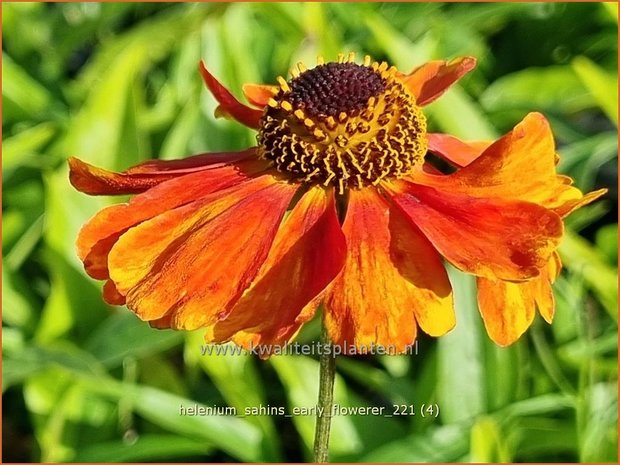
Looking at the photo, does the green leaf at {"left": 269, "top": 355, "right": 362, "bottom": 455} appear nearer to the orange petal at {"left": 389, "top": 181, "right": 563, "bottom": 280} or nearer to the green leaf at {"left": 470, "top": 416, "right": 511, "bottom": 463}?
the green leaf at {"left": 470, "top": 416, "right": 511, "bottom": 463}

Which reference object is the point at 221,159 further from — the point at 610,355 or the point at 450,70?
the point at 610,355

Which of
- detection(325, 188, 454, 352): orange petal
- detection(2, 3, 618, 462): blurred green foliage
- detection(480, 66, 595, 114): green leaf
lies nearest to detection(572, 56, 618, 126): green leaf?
detection(2, 3, 618, 462): blurred green foliage

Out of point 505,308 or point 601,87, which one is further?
point 601,87

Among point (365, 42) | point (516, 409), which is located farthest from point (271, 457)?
point (365, 42)

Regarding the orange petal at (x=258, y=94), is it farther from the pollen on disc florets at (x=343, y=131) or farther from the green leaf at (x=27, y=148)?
the green leaf at (x=27, y=148)

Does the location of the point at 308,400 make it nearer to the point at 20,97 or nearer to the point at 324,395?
the point at 324,395

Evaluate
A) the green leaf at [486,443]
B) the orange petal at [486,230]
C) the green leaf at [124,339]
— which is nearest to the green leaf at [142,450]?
the green leaf at [124,339]

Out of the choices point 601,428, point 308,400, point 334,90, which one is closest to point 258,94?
point 334,90
